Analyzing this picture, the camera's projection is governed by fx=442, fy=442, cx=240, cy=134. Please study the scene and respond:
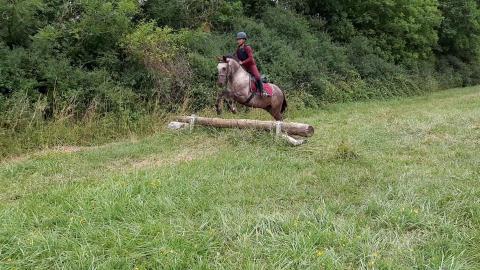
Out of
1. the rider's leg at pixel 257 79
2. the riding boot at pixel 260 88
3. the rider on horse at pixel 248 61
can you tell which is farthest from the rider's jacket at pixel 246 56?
the riding boot at pixel 260 88

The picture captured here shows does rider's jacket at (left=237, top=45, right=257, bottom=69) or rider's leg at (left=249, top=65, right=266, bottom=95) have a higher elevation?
rider's jacket at (left=237, top=45, right=257, bottom=69)

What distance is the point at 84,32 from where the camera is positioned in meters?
12.1

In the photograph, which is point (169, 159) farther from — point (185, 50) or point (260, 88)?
point (185, 50)

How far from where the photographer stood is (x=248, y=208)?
196 inches

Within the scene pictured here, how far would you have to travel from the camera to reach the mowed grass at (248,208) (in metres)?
3.80

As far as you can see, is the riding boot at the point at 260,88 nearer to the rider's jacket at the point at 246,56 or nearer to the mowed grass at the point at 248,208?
the rider's jacket at the point at 246,56

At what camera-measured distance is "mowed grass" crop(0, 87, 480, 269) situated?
3803 mm

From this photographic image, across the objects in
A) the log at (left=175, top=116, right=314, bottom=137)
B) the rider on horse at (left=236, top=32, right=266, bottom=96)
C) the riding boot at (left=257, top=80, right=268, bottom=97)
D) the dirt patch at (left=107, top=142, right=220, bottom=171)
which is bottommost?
the dirt patch at (left=107, top=142, right=220, bottom=171)

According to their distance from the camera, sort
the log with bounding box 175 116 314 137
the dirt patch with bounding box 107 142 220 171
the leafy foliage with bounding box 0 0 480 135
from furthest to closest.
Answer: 1. the leafy foliage with bounding box 0 0 480 135
2. the log with bounding box 175 116 314 137
3. the dirt patch with bounding box 107 142 220 171

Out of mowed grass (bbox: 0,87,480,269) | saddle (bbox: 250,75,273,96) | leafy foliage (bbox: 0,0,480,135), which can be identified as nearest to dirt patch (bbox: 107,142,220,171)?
mowed grass (bbox: 0,87,480,269)

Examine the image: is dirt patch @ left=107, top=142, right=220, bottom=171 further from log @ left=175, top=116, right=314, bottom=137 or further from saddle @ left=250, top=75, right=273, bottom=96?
saddle @ left=250, top=75, right=273, bottom=96

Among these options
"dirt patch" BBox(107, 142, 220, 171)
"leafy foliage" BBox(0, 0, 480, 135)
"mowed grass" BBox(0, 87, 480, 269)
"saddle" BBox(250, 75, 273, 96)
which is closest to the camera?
"mowed grass" BBox(0, 87, 480, 269)

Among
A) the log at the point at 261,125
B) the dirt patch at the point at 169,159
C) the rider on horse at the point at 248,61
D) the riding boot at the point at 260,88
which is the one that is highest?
the rider on horse at the point at 248,61

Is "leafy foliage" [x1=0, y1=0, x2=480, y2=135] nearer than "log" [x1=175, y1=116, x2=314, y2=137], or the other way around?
"log" [x1=175, y1=116, x2=314, y2=137]
